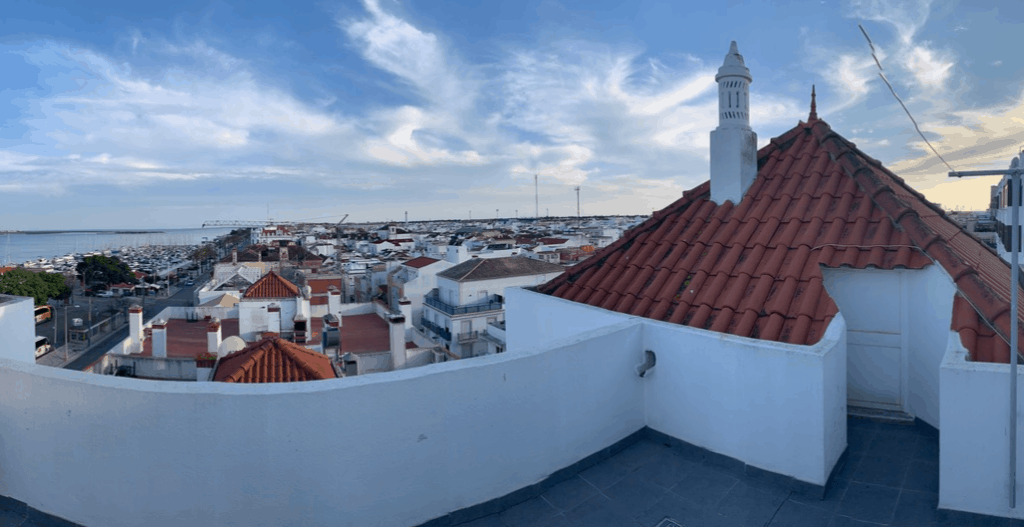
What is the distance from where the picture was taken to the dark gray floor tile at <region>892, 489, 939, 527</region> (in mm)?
3615

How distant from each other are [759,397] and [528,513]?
197cm

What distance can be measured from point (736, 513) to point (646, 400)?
141 cm

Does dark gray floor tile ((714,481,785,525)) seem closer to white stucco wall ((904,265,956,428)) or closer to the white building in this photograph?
white stucco wall ((904,265,956,428))

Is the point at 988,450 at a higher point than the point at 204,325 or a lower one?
higher

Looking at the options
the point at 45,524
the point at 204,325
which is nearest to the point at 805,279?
the point at 45,524

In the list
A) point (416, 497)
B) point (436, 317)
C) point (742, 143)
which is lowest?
point (436, 317)

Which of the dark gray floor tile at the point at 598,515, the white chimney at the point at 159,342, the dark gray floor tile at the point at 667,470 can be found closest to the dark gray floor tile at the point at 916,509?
the dark gray floor tile at the point at 667,470

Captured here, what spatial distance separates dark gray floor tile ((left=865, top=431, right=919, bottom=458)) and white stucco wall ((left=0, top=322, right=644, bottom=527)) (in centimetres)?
310

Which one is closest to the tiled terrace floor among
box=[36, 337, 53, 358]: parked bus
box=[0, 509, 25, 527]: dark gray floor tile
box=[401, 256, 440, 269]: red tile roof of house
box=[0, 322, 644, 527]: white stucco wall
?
box=[0, 322, 644, 527]: white stucco wall

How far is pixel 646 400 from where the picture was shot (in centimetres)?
509

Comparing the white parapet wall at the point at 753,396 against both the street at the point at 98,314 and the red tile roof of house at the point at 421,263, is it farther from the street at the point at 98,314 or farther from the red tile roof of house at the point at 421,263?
the red tile roof of house at the point at 421,263

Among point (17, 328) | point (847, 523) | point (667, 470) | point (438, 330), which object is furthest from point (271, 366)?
point (438, 330)

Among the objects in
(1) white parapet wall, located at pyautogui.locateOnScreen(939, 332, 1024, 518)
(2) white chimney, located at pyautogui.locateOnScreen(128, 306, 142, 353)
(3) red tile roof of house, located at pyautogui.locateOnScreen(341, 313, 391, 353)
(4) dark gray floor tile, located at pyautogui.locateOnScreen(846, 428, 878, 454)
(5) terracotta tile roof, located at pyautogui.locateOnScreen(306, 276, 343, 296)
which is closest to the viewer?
(1) white parapet wall, located at pyautogui.locateOnScreen(939, 332, 1024, 518)

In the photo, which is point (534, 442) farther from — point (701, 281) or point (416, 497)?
point (701, 281)
